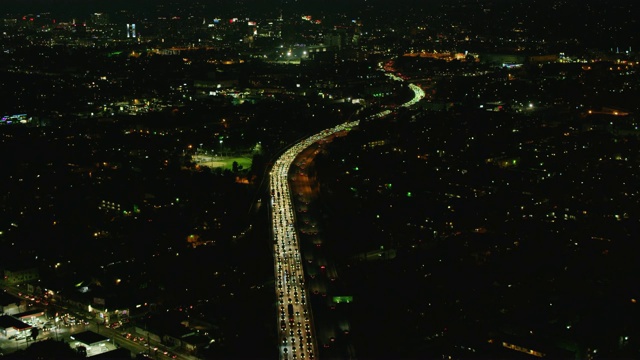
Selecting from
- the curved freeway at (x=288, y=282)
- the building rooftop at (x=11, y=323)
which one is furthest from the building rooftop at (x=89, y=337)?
the curved freeway at (x=288, y=282)

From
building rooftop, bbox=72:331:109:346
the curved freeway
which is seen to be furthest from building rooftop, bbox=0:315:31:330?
the curved freeway

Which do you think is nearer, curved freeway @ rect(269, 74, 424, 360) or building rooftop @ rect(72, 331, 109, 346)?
curved freeway @ rect(269, 74, 424, 360)

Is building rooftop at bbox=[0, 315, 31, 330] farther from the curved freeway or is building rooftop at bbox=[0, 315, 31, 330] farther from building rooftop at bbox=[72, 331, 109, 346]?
the curved freeway

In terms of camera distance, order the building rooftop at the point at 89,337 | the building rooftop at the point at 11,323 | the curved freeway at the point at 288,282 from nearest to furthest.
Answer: the curved freeway at the point at 288,282 → the building rooftop at the point at 89,337 → the building rooftop at the point at 11,323

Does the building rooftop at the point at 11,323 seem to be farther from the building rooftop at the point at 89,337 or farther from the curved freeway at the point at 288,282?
the curved freeway at the point at 288,282

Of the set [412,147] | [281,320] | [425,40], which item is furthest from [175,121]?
[425,40]

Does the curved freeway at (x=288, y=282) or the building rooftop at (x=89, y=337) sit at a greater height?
the curved freeway at (x=288, y=282)

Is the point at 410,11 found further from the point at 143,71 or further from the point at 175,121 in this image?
the point at 175,121

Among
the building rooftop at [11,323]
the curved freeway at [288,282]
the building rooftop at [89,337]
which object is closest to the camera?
the curved freeway at [288,282]

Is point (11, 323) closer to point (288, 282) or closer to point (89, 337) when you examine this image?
point (89, 337)

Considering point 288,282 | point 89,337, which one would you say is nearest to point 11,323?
point 89,337
